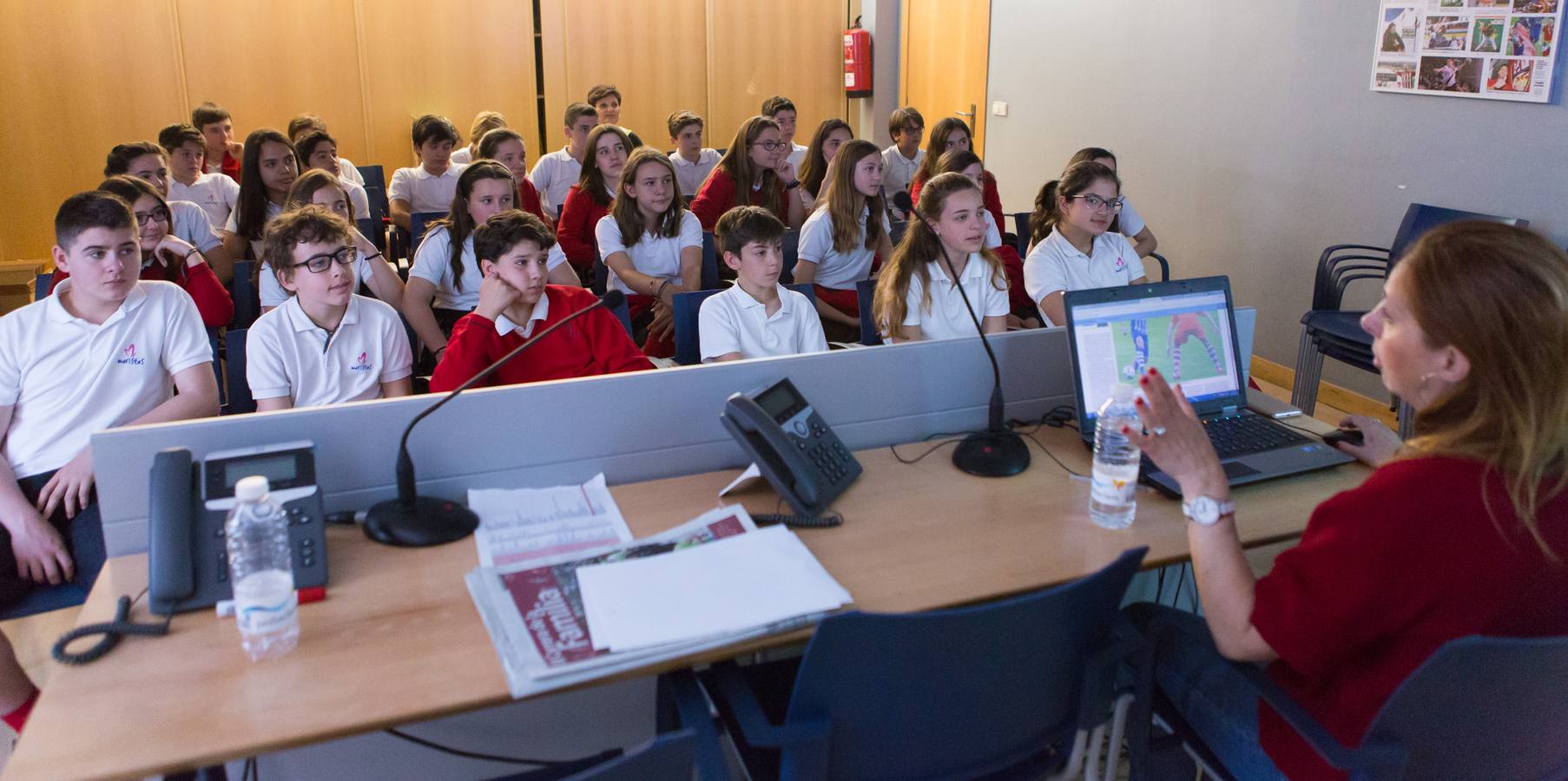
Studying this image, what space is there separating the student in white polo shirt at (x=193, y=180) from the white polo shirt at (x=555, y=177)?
1.59m

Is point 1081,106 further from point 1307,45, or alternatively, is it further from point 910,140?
point 1307,45

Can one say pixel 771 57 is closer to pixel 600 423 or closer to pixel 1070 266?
pixel 1070 266

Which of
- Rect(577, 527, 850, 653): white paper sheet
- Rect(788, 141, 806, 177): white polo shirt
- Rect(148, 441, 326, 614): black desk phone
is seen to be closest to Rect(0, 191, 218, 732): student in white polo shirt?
Rect(148, 441, 326, 614): black desk phone

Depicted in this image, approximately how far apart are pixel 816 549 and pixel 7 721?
1.69m

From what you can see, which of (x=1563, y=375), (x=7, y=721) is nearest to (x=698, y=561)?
(x=1563, y=375)

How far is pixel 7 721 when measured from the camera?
2.08 meters

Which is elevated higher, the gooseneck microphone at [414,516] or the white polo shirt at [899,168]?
the white polo shirt at [899,168]

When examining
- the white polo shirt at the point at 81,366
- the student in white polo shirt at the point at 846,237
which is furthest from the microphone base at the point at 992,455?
the student in white polo shirt at the point at 846,237

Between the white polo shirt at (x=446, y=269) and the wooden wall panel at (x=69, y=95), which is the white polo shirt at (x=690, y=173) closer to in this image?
the white polo shirt at (x=446, y=269)

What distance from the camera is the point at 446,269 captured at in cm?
378

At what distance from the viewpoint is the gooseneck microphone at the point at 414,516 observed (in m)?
1.67

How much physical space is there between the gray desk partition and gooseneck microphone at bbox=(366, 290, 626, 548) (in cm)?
7

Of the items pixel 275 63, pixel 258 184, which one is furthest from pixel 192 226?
pixel 275 63

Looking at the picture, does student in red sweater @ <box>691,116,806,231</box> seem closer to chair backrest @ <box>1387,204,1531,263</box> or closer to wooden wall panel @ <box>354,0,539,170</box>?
chair backrest @ <box>1387,204,1531,263</box>
